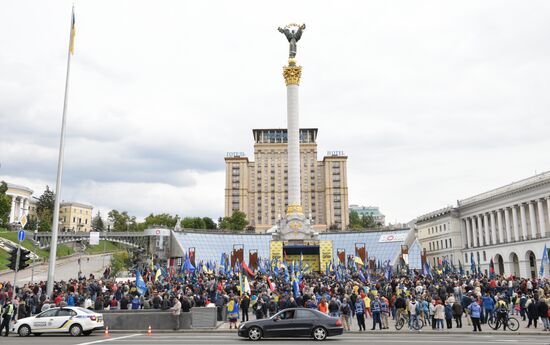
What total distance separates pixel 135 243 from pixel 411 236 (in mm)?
49458

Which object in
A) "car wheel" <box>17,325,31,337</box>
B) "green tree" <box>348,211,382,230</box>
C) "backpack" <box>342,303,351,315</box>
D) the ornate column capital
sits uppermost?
the ornate column capital

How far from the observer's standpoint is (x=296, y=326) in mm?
19047

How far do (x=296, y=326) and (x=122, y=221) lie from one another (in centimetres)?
11684

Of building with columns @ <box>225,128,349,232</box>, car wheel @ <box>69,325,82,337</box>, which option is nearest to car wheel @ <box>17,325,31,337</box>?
car wheel @ <box>69,325,82,337</box>

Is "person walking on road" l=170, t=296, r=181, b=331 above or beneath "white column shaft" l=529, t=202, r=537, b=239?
beneath

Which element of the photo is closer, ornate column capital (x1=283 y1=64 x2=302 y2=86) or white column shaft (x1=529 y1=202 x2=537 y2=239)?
white column shaft (x1=529 y1=202 x2=537 y2=239)

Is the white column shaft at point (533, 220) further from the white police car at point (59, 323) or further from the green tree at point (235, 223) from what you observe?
the green tree at point (235, 223)

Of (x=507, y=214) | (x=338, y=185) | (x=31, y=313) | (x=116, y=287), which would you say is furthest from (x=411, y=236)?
(x=338, y=185)

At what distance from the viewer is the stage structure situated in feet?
242

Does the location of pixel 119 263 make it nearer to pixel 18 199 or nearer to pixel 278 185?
pixel 18 199

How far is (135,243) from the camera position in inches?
3573

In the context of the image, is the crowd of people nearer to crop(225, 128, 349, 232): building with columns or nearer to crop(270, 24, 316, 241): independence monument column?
crop(270, 24, 316, 241): independence monument column

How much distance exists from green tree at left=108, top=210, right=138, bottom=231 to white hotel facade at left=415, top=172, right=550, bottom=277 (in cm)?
7380

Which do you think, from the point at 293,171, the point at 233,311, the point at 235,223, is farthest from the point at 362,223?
the point at 233,311
